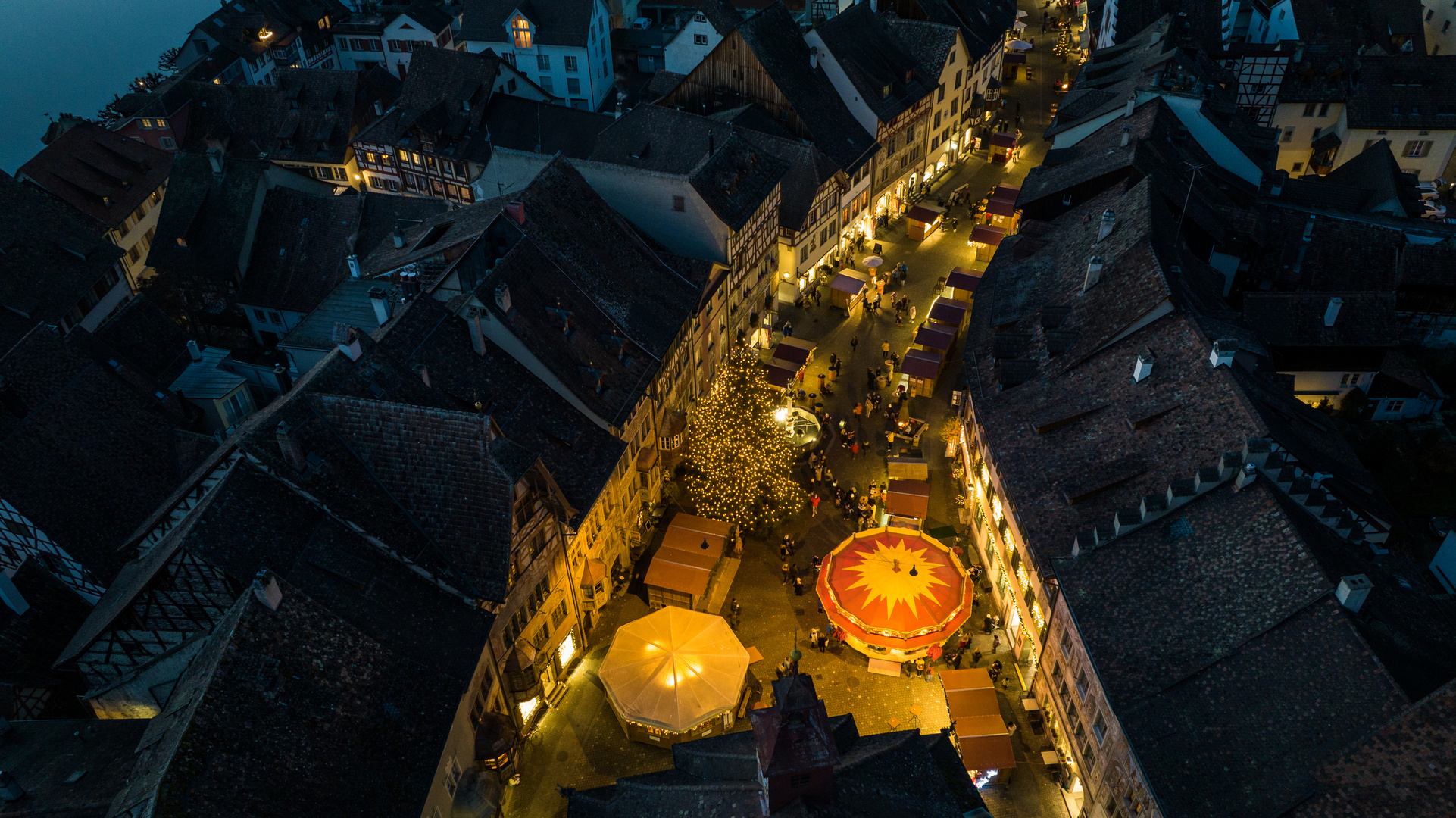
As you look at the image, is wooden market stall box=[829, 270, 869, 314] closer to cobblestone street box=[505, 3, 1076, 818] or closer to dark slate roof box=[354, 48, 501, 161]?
cobblestone street box=[505, 3, 1076, 818]

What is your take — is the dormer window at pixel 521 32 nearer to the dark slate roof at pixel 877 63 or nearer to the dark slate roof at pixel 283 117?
the dark slate roof at pixel 283 117

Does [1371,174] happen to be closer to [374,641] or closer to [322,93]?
[374,641]

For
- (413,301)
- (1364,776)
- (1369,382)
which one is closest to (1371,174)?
(1369,382)

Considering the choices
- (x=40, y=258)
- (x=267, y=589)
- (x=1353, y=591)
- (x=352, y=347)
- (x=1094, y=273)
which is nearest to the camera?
(x=267, y=589)

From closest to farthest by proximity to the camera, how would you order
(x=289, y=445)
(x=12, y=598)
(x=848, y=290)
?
(x=289, y=445) < (x=12, y=598) < (x=848, y=290)

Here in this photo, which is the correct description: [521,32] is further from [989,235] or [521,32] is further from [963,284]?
[963,284]

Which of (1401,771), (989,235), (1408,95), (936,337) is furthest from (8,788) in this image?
(1408,95)
